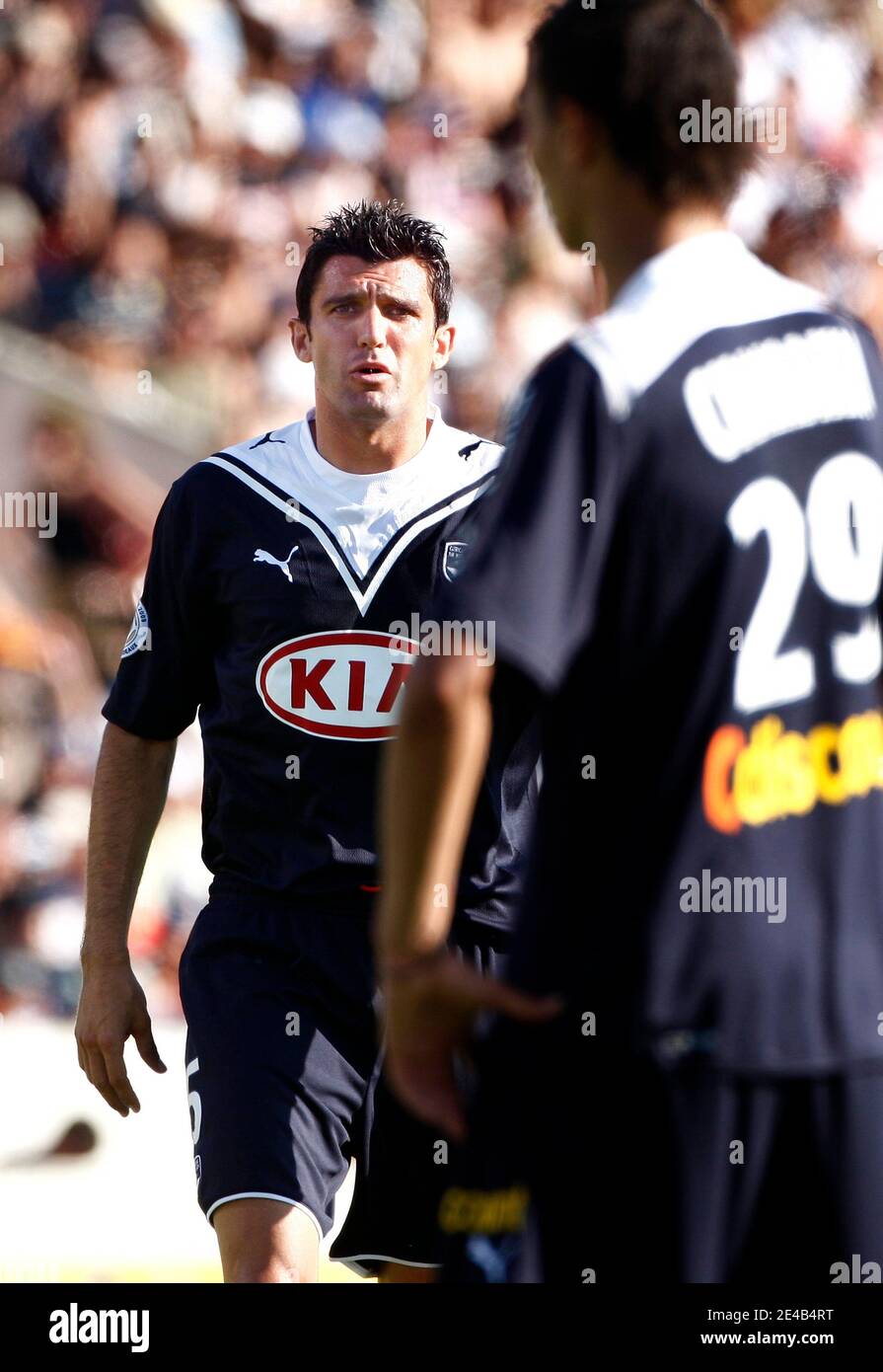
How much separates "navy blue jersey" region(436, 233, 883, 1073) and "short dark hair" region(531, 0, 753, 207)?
171 mm

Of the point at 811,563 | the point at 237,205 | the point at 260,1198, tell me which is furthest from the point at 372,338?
the point at 237,205

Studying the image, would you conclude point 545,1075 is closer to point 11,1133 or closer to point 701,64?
point 701,64

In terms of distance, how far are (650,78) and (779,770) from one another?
75 centimetres

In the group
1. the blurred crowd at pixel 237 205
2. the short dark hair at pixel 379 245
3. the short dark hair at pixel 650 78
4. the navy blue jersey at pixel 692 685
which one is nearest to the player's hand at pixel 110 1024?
the short dark hair at pixel 379 245

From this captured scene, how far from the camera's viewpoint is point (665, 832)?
6.25ft

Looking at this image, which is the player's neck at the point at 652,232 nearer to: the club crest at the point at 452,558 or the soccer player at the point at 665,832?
the soccer player at the point at 665,832

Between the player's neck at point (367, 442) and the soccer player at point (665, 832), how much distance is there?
1897 mm

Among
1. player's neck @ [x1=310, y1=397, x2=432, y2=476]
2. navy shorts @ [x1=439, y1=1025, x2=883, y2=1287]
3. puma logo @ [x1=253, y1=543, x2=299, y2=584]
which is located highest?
player's neck @ [x1=310, y1=397, x2=432, y2=476]

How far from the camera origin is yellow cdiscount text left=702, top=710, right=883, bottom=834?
1.91 m

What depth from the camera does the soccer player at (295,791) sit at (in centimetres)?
351

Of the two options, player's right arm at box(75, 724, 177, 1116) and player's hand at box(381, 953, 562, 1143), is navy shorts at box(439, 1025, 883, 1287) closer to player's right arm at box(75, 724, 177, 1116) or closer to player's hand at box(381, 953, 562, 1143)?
player's hand at box(381, 953, 562, 1143)

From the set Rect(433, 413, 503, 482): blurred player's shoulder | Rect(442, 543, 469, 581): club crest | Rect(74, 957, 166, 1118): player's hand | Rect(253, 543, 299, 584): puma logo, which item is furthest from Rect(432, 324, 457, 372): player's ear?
Answer: Rect(74, 957, 166, 1118): player's hand

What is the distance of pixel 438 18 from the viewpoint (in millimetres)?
9281

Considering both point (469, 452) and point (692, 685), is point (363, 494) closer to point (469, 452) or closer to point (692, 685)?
point (469, 452)
